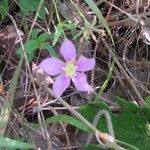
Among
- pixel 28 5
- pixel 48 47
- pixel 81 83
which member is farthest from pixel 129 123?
pixel 28 5

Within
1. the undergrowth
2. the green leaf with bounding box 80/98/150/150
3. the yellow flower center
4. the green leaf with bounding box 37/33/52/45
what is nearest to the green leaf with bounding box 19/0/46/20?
the undergrowth

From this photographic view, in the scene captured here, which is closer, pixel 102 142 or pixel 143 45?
pixel 102 142

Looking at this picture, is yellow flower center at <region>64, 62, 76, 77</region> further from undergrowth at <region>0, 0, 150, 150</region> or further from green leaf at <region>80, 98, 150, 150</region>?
green leaf at <region>80, 98, 150, 150</region>

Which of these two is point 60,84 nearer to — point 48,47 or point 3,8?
point 48,47

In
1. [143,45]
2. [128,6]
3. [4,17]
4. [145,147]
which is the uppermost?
[4,17]

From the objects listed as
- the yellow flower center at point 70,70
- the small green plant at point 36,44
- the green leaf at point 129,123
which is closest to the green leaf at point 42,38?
the small green plant at point 36,44

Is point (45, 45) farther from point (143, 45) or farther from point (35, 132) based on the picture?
point (143, 45)

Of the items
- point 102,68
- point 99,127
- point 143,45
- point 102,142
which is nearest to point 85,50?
point 102,68
